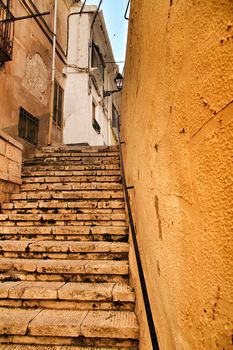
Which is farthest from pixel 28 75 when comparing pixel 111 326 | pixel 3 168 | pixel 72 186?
pixel 111 326

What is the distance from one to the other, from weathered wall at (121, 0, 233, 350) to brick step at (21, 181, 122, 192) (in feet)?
12.0

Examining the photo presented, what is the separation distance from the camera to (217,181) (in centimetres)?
54

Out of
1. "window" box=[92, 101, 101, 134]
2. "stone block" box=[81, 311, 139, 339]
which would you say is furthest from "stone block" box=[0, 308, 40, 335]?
"window" box=[92, 101, 101, 134]

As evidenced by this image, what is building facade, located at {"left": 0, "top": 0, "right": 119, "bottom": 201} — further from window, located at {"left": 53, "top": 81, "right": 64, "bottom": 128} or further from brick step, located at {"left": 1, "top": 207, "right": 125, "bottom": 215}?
brick step, located at {"left": 1, "top": 207, "right": 125, "bottom": 215}

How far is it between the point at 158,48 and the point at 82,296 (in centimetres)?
232

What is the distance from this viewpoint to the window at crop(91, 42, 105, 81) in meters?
12.0

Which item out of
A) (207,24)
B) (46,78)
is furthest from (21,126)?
(207,24)

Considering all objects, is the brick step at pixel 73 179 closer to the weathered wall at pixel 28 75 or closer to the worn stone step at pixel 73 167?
the worn stone step at pixel 73 167

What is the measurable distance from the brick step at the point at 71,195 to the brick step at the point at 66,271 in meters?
1.64

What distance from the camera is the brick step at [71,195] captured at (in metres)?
4.43

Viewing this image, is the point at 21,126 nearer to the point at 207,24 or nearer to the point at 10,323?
the point at 10,323

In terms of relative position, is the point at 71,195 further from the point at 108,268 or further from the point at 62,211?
the point at 108,268

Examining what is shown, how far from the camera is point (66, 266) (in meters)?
2.77

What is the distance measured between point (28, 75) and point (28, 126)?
1.65 m
